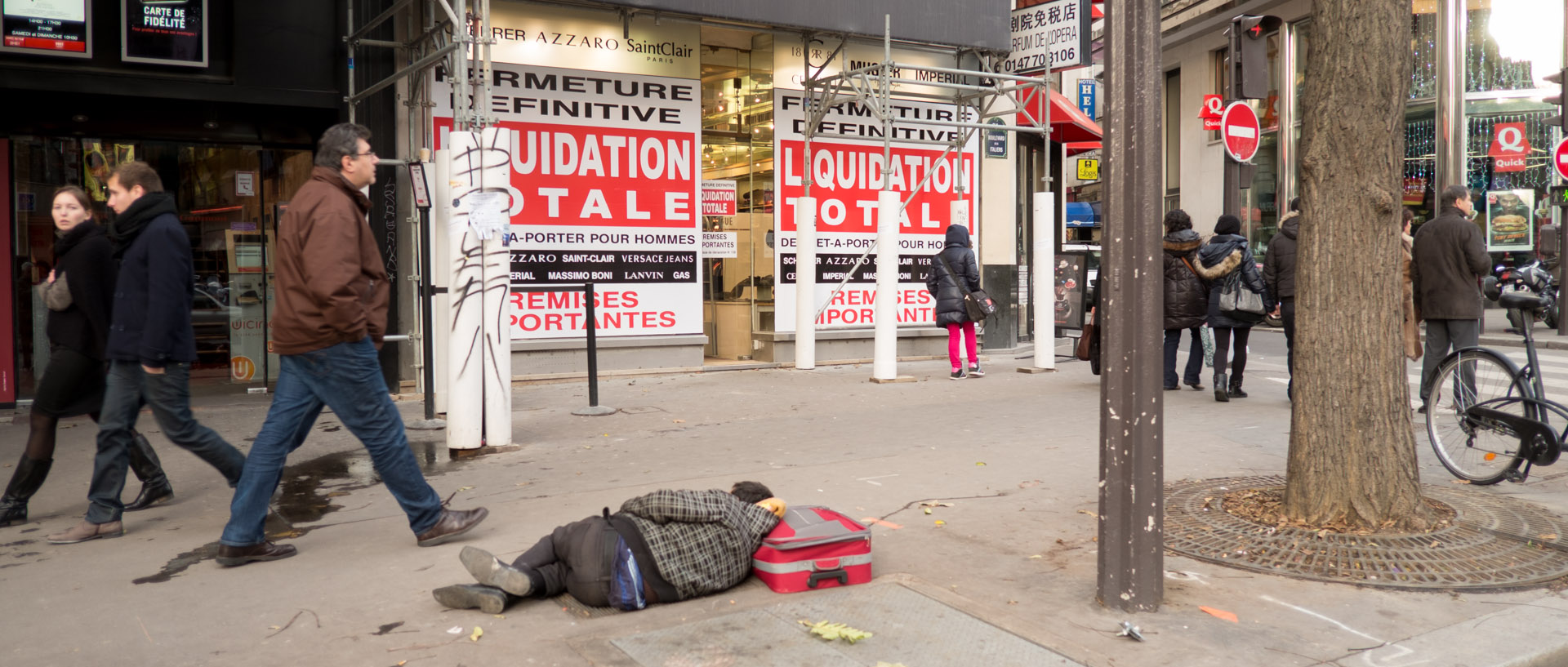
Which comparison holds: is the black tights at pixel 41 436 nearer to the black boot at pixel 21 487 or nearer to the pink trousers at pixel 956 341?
the black boot at pixel 21 487

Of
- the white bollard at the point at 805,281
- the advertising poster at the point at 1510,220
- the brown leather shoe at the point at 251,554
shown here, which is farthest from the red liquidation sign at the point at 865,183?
the advertising poster at the point at 1510,220

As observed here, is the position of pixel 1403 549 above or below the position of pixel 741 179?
below

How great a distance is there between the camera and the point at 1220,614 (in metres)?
3.96

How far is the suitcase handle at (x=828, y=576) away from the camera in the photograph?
4.20 metres

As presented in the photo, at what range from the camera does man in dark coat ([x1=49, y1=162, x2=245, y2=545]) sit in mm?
5059

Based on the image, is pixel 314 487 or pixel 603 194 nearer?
pixel 314 487

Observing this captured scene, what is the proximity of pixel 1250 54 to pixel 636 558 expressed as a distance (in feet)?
26.9

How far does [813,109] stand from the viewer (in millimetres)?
13195

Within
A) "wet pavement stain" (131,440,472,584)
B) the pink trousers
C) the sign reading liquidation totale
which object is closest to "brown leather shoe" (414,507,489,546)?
"wet pavement stain" (131,440,472,584)

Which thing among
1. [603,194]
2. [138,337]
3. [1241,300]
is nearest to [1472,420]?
[1241,300]

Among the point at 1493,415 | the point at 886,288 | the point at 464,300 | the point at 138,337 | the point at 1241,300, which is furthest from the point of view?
the point at 886,288

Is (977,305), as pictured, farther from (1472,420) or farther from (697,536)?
(697,536)

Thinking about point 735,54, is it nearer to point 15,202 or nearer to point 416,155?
point 416,155

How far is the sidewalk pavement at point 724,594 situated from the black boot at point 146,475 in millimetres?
157
